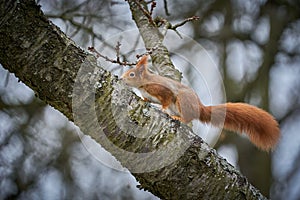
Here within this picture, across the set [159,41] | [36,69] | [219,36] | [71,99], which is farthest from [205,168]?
[219,36]

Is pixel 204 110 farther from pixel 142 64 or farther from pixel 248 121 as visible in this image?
pixel 142 64

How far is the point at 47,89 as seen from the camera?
1.01 meters

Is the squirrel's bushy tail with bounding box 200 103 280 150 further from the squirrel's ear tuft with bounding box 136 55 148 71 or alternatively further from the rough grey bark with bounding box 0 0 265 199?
the rough grey bark with bounding box 0 0 265 199

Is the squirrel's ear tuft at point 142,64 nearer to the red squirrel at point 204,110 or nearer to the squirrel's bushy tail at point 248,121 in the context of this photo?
the red squirrel at point 204,110

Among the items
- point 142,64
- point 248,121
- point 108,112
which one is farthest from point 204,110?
point 108,112

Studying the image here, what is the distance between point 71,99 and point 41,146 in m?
1.64

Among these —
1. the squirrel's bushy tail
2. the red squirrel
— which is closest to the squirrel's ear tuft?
the red squirrel

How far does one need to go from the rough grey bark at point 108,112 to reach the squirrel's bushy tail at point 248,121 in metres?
0.53

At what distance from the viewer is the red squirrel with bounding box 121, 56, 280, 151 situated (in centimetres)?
170

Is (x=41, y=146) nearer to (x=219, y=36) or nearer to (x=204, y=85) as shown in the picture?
(x=204, y=85)

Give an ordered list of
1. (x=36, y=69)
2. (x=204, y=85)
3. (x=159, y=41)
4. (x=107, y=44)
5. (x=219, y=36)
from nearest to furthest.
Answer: (x=36, y=69), (x=159, y=41), (x=107, y=44), (x=204, y=85), (x=219, y=36)

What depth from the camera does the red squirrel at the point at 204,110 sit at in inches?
67.1

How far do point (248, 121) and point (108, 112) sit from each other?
90cm

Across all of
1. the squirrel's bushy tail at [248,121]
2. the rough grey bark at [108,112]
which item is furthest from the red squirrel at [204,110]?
the rough grey bark at [108,112]
